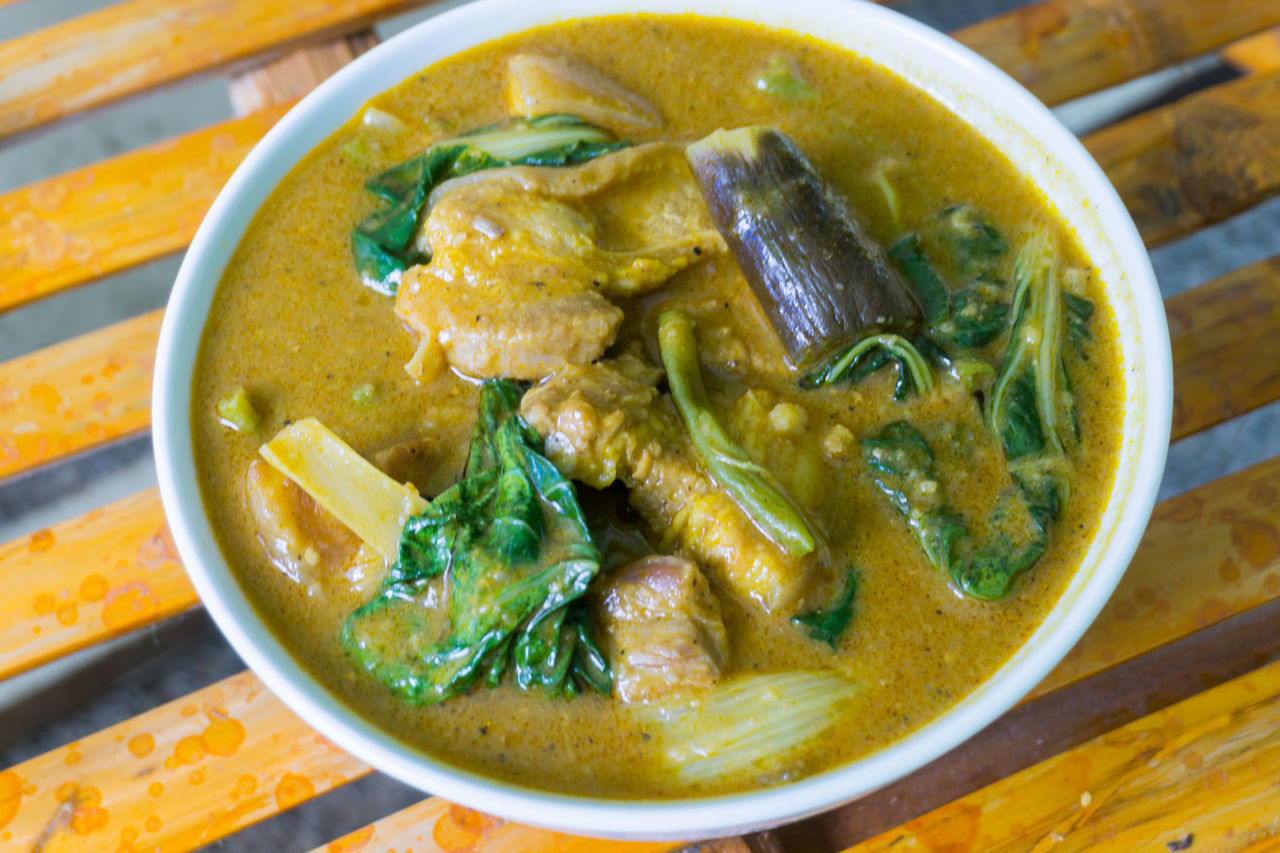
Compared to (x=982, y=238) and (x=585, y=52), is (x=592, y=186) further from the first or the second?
(x=982, y=238)

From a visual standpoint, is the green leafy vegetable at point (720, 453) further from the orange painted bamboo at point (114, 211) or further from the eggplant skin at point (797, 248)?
the orange painted bamboo at point (114, 211)

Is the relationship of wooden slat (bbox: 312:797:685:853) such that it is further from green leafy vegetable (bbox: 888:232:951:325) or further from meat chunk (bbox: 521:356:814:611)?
green leafy vegetable (bbox: 888:232:951:325)

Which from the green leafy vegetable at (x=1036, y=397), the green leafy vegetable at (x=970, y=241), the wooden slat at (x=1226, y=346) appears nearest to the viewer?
the green leafy vegetable at (x=1036, y=397)

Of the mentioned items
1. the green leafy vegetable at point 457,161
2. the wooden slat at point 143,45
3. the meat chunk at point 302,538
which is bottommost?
the meat chunk at point 302,538

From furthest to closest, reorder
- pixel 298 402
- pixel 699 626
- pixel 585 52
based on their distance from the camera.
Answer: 1. pixel 585 52
2. pixel 298 402
3. pixel 699 626

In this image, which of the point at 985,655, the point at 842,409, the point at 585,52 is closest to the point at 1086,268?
the point at 842,409

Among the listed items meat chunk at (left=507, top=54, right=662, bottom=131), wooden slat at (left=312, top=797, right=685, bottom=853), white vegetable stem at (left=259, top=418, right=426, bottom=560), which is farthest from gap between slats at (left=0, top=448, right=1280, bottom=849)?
meat chunk at (left=507, top=54, right=662, bottom=131)

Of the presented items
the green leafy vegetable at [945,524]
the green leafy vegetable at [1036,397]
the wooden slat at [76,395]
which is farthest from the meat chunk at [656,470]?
the wooden slat at [76,395]
